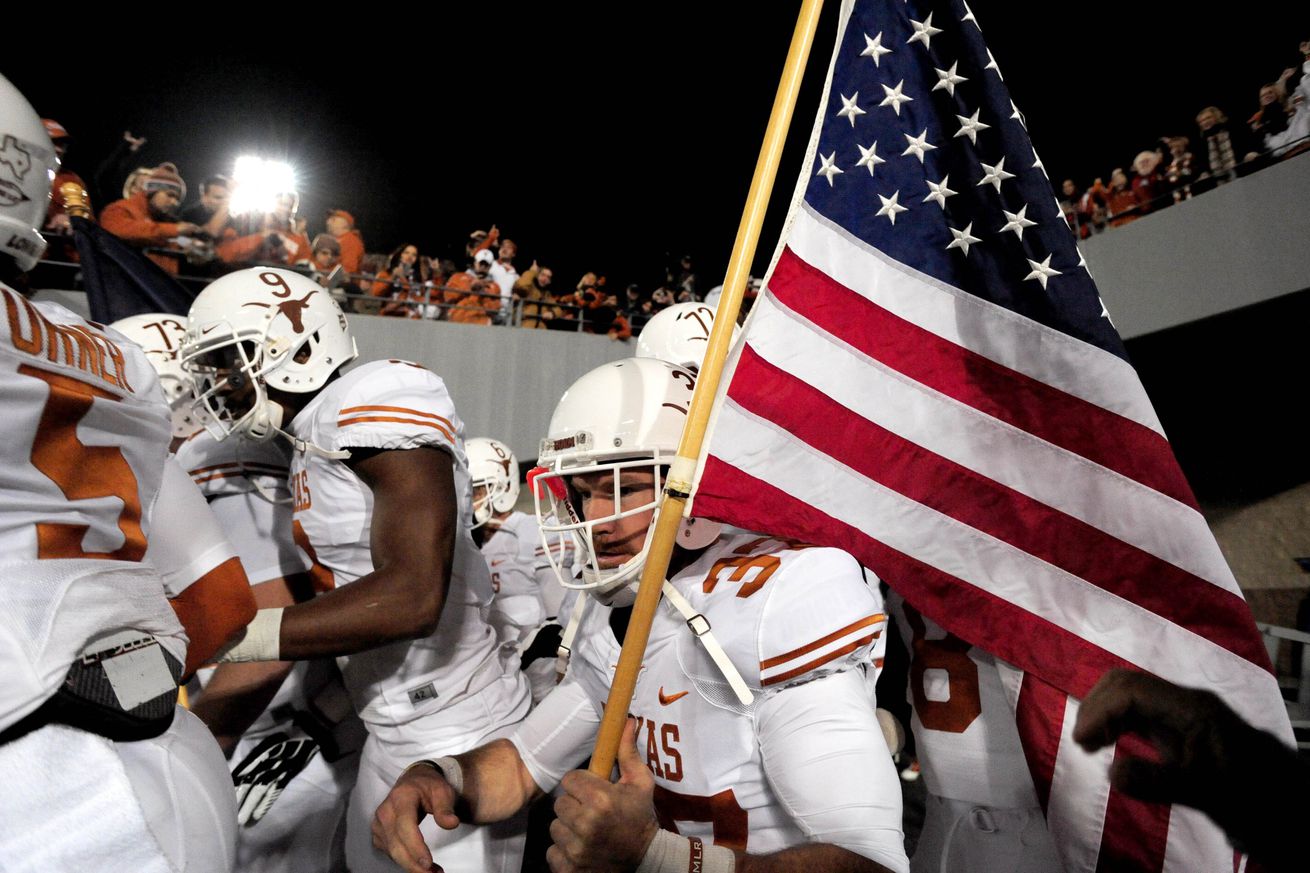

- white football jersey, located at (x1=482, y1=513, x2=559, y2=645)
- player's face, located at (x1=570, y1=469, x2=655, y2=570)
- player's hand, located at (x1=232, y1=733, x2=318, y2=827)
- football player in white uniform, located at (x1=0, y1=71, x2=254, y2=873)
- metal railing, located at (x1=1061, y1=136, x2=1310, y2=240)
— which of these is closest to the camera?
football player in white uniform, located at (x1=0, y1=71, x2=254, y2=873)

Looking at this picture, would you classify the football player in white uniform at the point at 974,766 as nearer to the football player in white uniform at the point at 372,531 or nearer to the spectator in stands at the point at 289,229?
the football player in white uniform at the point at 372,531

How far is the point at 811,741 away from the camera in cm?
144

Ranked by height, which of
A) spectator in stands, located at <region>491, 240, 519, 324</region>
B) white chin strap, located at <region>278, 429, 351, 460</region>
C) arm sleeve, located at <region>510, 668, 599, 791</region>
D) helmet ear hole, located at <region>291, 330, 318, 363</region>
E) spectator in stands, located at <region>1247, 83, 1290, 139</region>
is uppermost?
spectator in stands, located at <region>1247, 83, 1290, 139</region>

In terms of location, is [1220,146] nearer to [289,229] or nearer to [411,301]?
[411,301]

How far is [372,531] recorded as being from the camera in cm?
218

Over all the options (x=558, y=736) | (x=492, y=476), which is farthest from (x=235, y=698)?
(x=492, y=476)

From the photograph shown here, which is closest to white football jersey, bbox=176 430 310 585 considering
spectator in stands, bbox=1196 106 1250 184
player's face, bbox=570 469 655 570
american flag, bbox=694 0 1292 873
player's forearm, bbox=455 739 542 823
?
player's forearm, bbox=455 739 542 823

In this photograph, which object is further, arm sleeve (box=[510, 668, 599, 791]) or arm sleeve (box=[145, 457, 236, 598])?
arm sleeve (box=[510, 668, 599, 791])

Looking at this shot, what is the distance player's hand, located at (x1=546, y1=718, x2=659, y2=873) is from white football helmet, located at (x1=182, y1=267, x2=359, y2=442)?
6.23 feet

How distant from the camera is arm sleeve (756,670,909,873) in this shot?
137 centimetres

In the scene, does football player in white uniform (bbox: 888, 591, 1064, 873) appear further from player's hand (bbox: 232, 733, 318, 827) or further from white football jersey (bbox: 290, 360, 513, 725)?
player's hand (bbox: 232, 733, 318, 827)

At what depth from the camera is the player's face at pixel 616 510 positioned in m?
2.00

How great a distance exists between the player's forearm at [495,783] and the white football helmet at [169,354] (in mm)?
2427

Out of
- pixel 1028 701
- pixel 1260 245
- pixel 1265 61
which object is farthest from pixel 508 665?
pixel 1265 61
